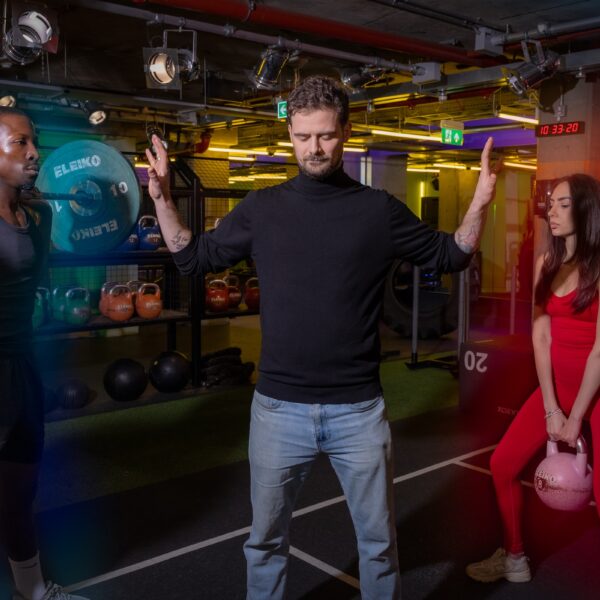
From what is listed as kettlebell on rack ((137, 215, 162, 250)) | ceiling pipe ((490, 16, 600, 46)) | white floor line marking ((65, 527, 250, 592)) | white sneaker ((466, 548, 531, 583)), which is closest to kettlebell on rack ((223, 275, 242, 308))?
kettlebell on rack ((137, 215, 162, 250))

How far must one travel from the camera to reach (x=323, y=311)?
1693 millimetres

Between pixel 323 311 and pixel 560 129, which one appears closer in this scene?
pixel 323 311

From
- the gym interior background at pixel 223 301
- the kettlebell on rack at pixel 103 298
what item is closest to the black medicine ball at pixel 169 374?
the gym interior background at pixel 223 301

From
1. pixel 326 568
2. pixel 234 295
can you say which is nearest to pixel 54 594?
pixel 326 568

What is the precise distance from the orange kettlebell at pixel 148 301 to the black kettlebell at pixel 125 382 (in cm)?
40

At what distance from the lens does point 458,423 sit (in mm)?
4762

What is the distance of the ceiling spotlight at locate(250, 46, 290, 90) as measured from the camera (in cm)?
575

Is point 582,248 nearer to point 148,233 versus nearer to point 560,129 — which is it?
point 148,233

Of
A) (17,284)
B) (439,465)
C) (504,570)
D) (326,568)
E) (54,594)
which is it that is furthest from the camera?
(439,465)

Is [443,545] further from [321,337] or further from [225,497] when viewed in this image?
[321,337]

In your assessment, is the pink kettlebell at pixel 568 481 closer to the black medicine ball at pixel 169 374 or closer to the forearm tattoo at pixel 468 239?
the forearm tattoo at pixel 468 239

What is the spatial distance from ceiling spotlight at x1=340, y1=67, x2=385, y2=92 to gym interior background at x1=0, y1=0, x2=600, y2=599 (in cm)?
3

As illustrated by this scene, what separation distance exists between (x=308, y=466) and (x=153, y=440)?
2.81 m

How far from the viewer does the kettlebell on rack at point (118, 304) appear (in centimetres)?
511
